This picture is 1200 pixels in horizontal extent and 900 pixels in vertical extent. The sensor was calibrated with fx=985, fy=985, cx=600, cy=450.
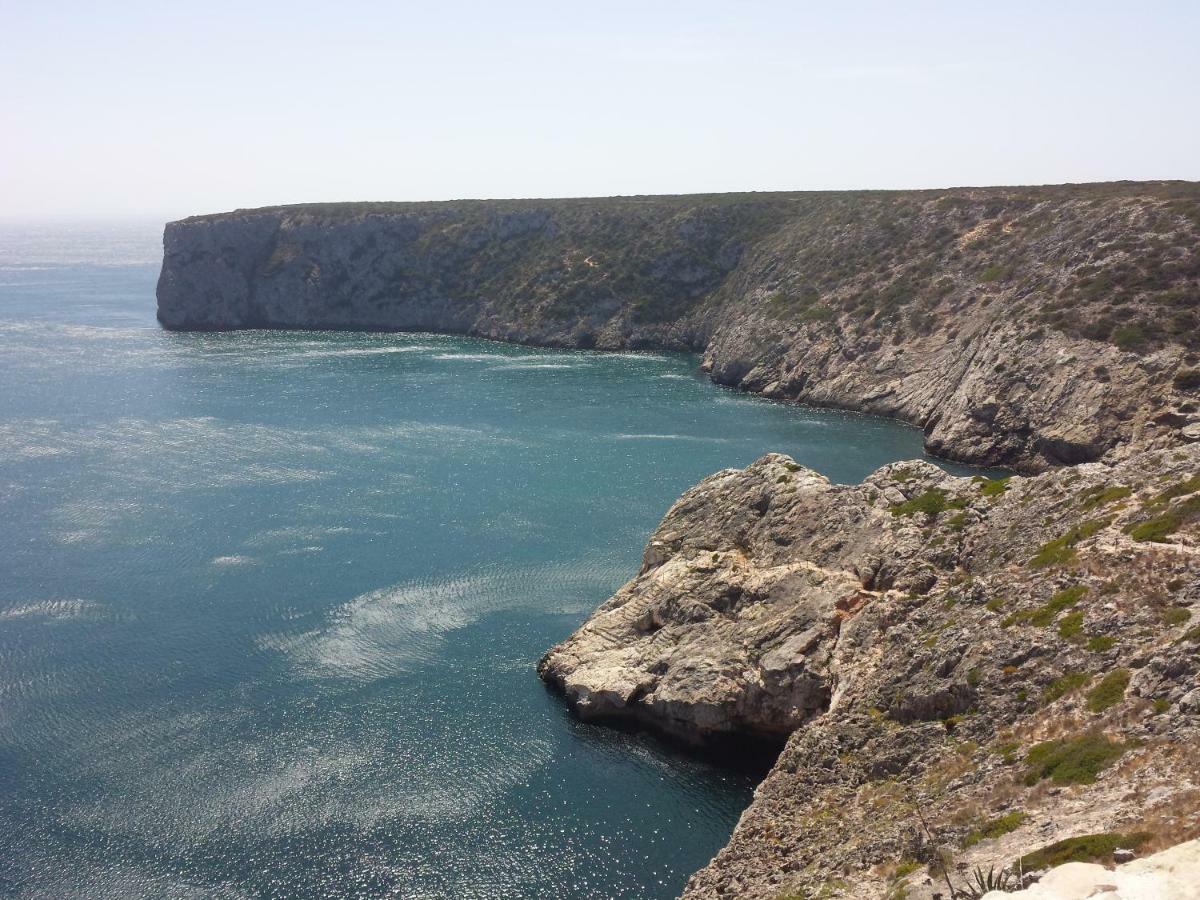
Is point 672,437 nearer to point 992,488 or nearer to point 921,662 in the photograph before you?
point 992,488

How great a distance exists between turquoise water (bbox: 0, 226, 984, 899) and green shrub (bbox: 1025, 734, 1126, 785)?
15.5 m

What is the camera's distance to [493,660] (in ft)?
198

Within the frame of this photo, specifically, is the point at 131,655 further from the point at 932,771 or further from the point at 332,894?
the point at 932,771

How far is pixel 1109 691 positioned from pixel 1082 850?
10.5m

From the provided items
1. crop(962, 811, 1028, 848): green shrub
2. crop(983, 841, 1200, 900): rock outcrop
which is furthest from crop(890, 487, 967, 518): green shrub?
crop(983, 841, 1200, 900): rock outcrop

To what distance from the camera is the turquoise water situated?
43.3 m

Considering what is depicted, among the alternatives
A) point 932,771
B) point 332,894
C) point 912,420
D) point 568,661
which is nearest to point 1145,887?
point 932,771

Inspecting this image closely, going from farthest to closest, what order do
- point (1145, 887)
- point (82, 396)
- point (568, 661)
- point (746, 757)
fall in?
point (82, 396) < point (568, 661) < point (746, 757) < point (1145, 887)

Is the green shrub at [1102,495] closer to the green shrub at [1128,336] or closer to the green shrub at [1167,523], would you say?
the green shrub at [1167,523]

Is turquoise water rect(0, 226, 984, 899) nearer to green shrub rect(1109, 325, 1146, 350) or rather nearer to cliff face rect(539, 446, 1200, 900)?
cliff face rect(539, 446, 1200, 900)

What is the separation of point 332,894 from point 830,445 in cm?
8016

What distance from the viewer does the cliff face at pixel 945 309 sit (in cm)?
9781

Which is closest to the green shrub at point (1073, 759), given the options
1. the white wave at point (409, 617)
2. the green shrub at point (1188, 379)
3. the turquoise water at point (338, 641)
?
the turquoise water at point (338, 641)

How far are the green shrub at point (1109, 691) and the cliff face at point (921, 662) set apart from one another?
0.07m
